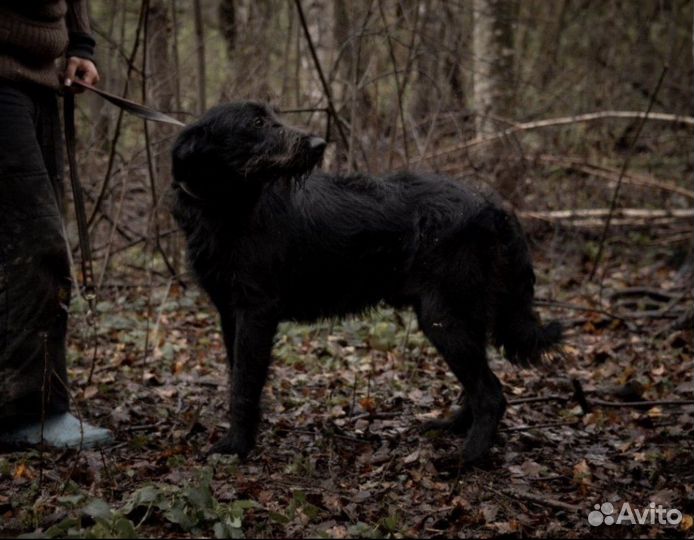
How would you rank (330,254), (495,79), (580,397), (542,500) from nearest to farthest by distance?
(542,500), (330,254), (580,397), (495,79)

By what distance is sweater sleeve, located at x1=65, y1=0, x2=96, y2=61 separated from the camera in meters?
4.22

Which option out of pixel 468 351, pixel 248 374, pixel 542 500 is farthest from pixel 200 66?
pixel 542 500

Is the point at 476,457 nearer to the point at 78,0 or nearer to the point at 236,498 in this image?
the point at 236,498

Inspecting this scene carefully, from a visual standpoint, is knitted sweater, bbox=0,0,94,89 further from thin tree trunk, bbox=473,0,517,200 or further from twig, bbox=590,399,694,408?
thin tree trunk, bbox=473,0,517,200

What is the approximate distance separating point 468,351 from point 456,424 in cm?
52

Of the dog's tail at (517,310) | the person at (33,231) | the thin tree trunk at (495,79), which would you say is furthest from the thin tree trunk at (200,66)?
the dog's tail at (517,310)

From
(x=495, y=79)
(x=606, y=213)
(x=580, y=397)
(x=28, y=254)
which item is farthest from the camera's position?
(x=606, y=213)

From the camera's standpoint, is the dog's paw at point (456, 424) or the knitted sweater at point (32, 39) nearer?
the knitted sweater at point (32, 39)

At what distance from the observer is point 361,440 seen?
4.34 m

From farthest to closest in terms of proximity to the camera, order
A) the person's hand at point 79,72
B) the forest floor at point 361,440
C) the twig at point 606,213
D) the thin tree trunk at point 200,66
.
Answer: the twig at point 606,213
the thin tree trunk at point 200,66
the person's hand at point 79,72
the forest floor at point 361,440

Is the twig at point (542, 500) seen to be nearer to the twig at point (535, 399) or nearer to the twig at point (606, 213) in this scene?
the twig at point (535, 399)

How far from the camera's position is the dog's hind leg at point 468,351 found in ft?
13.7

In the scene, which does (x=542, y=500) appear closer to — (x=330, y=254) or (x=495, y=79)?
(x=330, y=254)

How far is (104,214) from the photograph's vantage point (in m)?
7.02
